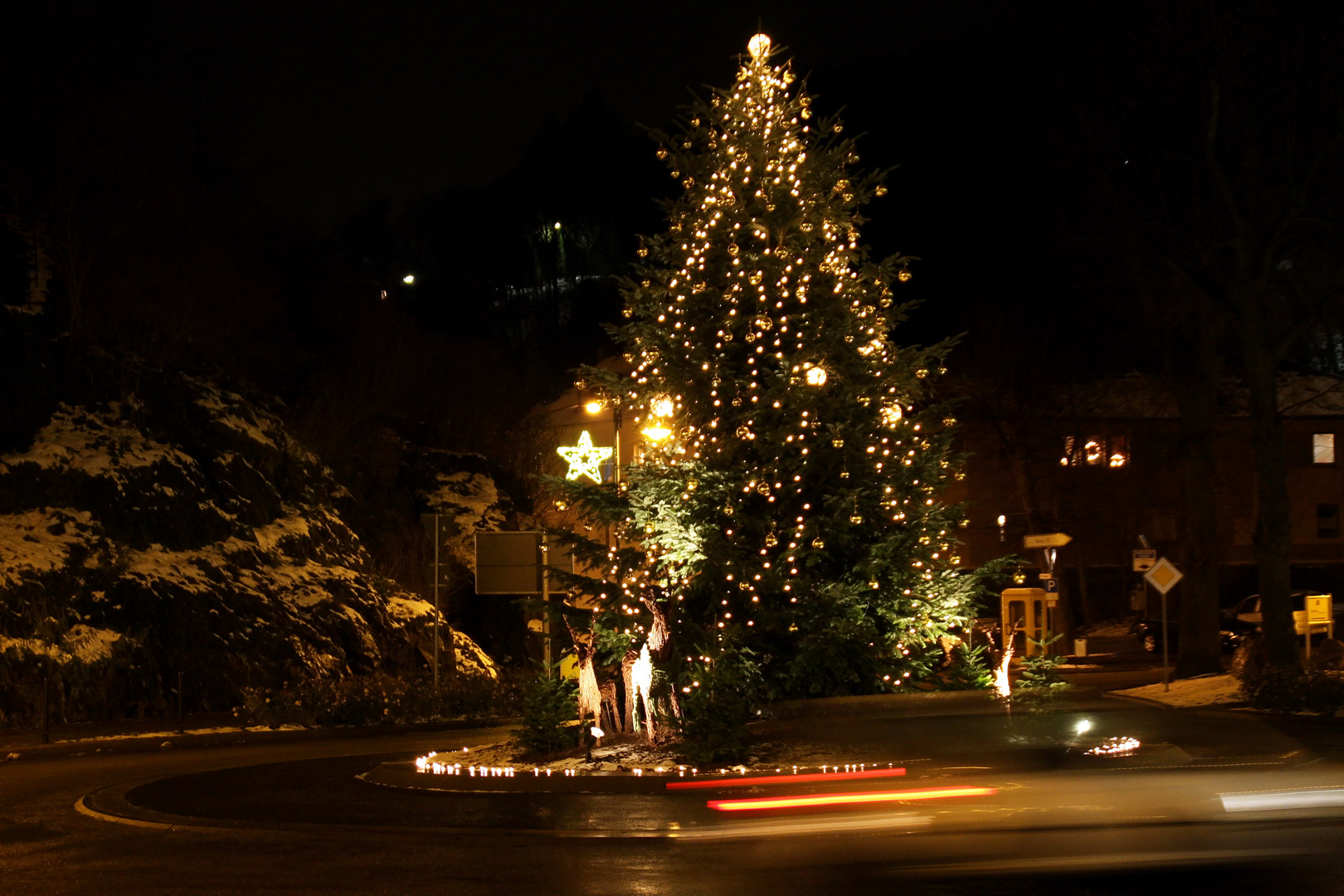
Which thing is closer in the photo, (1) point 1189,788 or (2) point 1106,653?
(1) point 1189,788

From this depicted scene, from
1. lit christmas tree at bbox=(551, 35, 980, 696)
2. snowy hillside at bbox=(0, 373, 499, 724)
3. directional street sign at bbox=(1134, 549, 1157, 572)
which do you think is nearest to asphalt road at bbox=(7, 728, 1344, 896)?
lit christmas tree at bbox=(551, 35, 980, 696)

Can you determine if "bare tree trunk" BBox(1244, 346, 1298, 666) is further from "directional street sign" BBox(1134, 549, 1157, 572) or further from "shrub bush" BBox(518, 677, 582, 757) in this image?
"shrub bush" BBox(518, 677, 582, 757)

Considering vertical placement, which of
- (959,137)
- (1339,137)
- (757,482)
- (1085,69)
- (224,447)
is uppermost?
(959,137)

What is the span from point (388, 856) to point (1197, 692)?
16.1 metres

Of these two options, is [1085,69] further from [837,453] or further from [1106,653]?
[1106,653]

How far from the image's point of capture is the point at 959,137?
5803 cm

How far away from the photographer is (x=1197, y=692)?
21531 mm

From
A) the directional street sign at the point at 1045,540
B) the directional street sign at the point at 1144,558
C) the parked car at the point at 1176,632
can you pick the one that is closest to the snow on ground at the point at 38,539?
the directional street sign at the point at 1045,540

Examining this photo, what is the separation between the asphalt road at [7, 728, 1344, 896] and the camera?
7918 millimetres

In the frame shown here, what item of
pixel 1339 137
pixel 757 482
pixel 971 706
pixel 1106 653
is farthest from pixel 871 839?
pixel 1106 653

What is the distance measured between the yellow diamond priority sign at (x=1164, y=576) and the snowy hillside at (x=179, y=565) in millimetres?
15958

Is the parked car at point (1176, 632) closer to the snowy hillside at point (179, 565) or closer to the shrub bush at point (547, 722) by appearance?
the snowy hillside at point (179, 565)

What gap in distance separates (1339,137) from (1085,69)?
4.68 meters

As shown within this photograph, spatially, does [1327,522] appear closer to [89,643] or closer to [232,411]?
[232,411]
